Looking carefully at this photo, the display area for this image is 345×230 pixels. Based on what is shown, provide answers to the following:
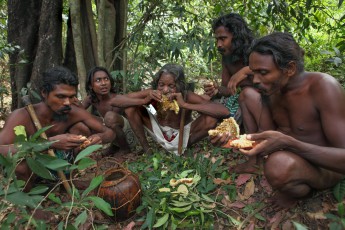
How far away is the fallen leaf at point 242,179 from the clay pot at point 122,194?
0.94 metres

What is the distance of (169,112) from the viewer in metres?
3.94

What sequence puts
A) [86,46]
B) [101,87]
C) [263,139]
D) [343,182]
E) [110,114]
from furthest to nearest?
[86,46] < [101,87] < [110,114] < [343,182] < [263,139]

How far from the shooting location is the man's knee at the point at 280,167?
2.24 meters

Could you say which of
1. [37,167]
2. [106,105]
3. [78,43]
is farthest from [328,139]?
[78,43]

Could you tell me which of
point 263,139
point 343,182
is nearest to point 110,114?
point 263,139

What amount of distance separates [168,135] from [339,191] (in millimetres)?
1944

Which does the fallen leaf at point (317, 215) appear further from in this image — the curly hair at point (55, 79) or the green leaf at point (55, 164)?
the curly hair at point (55, 79)

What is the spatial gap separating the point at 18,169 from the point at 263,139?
1.93 metres

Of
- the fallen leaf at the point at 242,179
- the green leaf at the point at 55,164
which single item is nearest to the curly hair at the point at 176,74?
the fallen leaf at the point at 242,179

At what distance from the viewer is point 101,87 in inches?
166

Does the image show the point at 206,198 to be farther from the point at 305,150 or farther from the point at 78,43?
the point at 78,43

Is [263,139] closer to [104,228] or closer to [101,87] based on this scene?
[104,228]

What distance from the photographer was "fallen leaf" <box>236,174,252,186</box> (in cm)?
307

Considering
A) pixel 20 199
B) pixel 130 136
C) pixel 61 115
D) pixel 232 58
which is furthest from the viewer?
pixel 130 136
